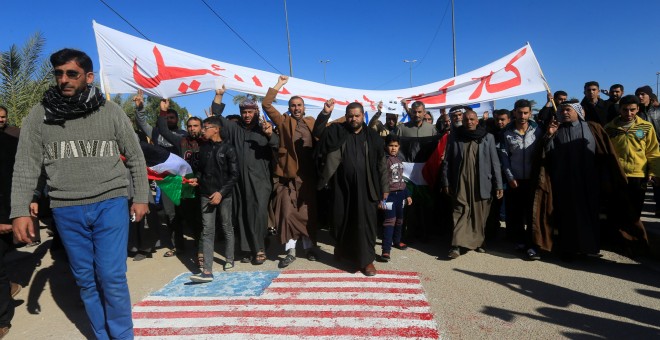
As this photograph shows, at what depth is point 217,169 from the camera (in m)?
4.25

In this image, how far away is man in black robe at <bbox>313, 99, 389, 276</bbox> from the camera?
438 cm

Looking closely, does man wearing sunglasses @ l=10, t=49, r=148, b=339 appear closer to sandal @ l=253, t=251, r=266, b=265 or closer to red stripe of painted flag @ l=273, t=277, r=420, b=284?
red stripe of painted flag @ l=273, t=277, r=420, b=284

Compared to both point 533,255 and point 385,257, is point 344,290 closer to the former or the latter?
point 385,257

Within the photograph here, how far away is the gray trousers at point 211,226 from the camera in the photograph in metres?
4.17

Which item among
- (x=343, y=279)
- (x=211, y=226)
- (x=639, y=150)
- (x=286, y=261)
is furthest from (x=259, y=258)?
(x=639, y=150)

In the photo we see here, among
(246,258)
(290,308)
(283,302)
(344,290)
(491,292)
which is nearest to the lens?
(290,308)

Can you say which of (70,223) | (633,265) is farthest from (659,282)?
(70,223)

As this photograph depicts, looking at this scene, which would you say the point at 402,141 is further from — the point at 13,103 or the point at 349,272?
the point at 13,103

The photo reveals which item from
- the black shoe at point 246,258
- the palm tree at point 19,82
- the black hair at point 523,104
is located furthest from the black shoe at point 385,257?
the palm tree at point 19,82

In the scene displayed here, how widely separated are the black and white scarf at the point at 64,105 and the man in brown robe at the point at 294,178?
7.65 ft

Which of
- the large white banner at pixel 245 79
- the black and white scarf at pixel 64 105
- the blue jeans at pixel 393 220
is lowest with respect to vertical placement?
the blue jeans at pixel 393 220

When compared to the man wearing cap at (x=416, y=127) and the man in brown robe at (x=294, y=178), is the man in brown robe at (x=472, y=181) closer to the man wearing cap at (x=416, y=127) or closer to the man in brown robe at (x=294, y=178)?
the man wearing cap at (x=416, y=127)

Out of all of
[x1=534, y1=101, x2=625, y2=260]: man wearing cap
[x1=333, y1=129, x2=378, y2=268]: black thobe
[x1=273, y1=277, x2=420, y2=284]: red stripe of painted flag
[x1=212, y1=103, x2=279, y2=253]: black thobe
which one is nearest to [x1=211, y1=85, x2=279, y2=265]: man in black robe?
[x1=212, y1=103, x2=279, y2=253]: black thobe

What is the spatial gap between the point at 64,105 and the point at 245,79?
3.84m
